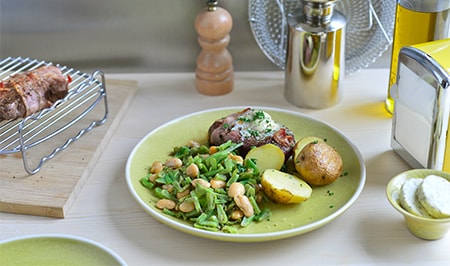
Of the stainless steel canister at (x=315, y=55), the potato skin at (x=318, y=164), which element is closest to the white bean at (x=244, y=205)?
the potato skin at (x=318, y=164)

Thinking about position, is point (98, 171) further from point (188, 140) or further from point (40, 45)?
point (40, 45)

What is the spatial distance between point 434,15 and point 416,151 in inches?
9.8

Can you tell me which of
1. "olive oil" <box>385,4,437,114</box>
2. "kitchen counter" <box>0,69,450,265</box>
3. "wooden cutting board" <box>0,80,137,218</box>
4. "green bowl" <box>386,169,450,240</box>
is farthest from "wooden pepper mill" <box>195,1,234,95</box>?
"green bowl" <box>386,169,450,240</box>

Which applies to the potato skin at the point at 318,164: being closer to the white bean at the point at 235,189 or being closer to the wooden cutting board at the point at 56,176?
the white bean at the point at 235,189

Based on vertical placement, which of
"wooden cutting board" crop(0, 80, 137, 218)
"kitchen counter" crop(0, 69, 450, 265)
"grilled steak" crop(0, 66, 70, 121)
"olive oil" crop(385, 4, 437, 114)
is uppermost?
"olive oil" crop(385, 4, 437, 114)

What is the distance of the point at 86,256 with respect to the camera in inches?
38.3

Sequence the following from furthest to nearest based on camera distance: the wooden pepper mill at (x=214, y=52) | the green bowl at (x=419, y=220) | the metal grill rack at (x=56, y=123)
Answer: the wooden pepper mill at (x=214, y=52)
the metal grill rack at (x=56, y=123)
the green bowl at (x=419, y=220)

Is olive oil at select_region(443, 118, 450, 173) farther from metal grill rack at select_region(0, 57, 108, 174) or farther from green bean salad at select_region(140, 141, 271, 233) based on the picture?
metal grill rack at select_region(0, 57, 108, 174)

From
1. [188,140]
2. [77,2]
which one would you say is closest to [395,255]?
[188,140]

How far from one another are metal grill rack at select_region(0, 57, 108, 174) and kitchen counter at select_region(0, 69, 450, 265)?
0.07 m

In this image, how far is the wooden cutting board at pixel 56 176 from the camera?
108cm

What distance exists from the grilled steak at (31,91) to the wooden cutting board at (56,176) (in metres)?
0.07

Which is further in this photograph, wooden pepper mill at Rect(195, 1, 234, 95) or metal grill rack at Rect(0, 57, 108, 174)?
wooden pepper mill at Rect(195, 1, 234, 95)

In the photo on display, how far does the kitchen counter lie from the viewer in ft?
3.25
